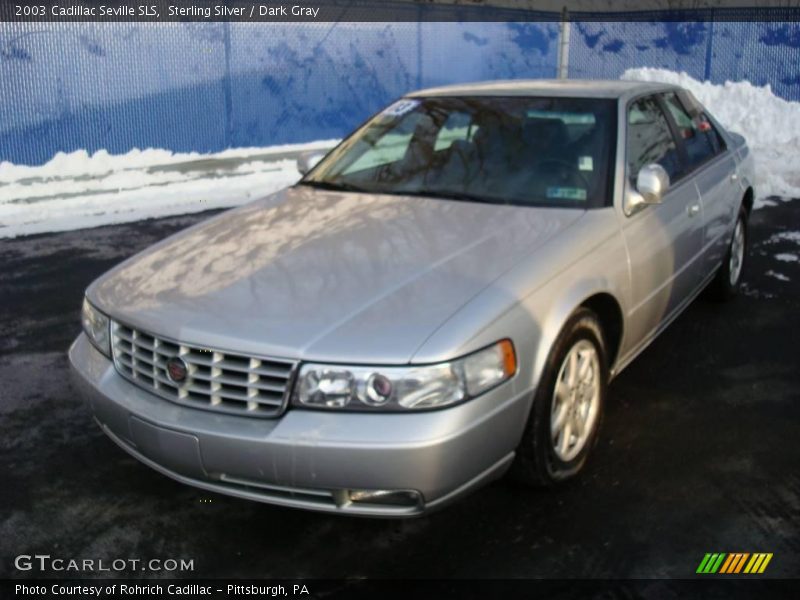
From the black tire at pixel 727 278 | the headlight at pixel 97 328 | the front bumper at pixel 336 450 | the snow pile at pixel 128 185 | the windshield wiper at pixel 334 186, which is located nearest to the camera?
the front bumper at pixel 336 450

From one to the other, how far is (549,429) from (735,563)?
77 centimetres

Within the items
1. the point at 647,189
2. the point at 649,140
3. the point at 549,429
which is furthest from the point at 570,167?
the point at 549,429

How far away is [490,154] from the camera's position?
13.5 ft

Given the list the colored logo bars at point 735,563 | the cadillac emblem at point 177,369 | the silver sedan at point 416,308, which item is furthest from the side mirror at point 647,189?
the cadillac emblem at point 177,369

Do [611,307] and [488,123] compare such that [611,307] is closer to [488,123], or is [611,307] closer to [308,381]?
[488,123]

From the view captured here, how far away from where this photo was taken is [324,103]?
522 inches

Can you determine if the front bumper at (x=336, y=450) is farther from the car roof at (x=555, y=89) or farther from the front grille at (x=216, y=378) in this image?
the car roof at (x=555, y=89)

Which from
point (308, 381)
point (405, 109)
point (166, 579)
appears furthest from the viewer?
point (405, 109)

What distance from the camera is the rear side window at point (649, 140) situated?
4113 millimetres

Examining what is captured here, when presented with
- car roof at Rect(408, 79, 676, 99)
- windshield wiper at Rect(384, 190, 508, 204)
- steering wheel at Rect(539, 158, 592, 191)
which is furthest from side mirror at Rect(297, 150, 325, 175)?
→ steering wheel at Rect(539, 158, 592, 191)

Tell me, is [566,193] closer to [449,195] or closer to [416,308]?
[449,195]

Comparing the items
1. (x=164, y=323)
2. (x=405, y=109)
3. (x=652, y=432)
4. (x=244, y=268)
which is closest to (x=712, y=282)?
(x=652, y=432)

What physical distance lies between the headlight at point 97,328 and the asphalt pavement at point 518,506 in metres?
0.63

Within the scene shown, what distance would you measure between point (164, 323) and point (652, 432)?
7.33 ft
